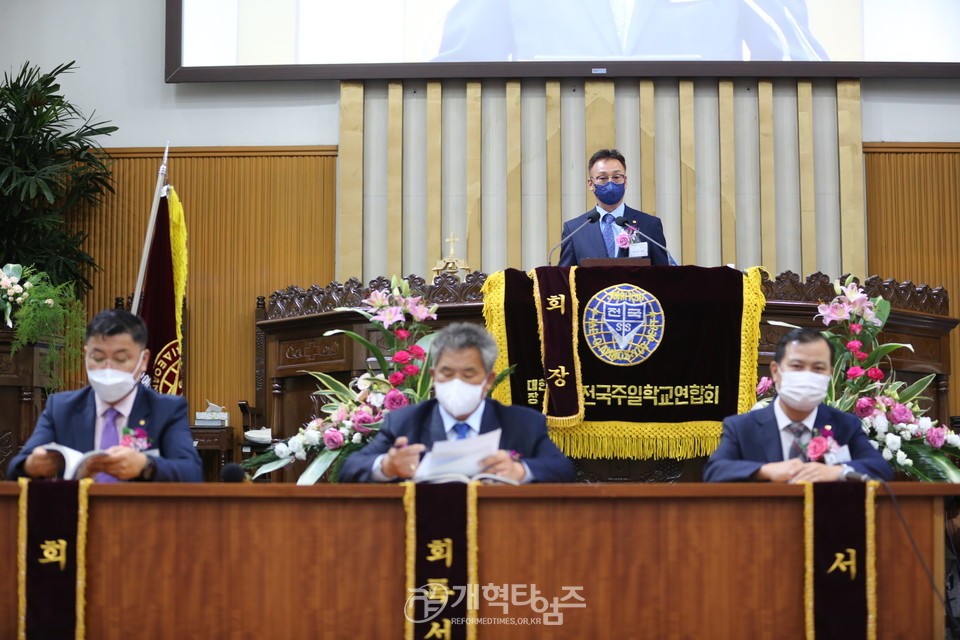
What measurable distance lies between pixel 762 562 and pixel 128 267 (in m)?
6.40

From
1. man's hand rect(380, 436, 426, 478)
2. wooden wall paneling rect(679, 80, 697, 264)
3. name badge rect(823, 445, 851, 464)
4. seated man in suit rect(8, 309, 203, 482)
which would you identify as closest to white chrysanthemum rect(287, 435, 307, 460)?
seated man in suit rect(8, 309, 203, 482)

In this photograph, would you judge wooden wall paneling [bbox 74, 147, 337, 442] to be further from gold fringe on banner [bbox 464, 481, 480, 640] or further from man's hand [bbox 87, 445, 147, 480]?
gold fringe on banner [bbox 464, 481, 480, 640]

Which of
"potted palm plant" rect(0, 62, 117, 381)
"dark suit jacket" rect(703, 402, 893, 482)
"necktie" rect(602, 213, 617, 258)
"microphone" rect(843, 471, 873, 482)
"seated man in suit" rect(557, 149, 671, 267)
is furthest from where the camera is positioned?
"potted palm plant" rect(0, 62, 117, 381)

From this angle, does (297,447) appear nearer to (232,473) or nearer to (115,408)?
(115,408)

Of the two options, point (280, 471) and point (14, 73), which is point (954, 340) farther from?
point (14, 73)

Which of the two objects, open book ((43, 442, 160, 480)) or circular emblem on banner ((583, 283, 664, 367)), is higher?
circular emblem on banner ((583, 283, 664, 367))

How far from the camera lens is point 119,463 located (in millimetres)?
2824

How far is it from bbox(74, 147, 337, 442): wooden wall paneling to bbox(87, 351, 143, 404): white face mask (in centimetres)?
479

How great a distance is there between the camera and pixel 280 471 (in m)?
5.54

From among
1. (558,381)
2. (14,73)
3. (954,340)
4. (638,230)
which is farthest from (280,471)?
(954,340)

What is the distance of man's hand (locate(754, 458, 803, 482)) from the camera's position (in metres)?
2.75

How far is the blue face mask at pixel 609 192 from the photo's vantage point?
518 cm

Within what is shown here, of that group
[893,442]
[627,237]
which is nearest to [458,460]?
[893,442]

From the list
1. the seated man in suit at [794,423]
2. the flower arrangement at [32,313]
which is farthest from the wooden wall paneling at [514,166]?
the seated man in suit at [794,423]
